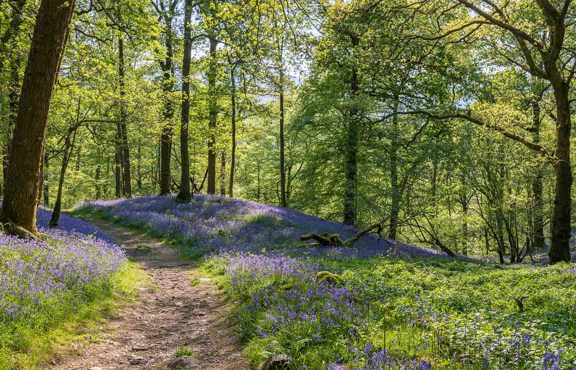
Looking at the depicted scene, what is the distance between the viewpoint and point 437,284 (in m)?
8.26

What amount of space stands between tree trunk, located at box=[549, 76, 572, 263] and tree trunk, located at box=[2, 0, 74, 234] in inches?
627

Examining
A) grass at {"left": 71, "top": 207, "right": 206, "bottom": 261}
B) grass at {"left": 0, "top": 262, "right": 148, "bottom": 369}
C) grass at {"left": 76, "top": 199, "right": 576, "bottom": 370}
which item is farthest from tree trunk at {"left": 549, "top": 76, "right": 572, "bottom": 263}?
grass at {"left": 0, "top": 262, "right": 148, "bottom": 369}

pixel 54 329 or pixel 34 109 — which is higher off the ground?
pixel 34 109

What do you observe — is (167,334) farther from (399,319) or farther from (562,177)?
(562,177)

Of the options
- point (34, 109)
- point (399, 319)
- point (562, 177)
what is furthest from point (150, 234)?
point (562, 177)

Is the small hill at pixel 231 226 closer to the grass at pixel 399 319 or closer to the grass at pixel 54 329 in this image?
the grass at pixel 399 319

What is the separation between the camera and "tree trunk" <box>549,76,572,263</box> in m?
13.7

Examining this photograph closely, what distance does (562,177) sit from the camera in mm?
13906

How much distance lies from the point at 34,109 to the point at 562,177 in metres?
17.1

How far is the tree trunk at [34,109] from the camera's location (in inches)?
330

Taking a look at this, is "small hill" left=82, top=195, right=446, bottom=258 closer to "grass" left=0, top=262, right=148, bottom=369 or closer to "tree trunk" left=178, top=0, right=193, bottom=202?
"tree trunk" left=178, top=0, right=193, bottom=202

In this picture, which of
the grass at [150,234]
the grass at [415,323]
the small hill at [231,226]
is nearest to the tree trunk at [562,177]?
the small hill at [231,226]

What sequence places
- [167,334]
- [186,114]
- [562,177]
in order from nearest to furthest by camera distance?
[167,334] → [562,177] → [186,114]

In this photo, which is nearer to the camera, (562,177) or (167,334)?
(167,334)
